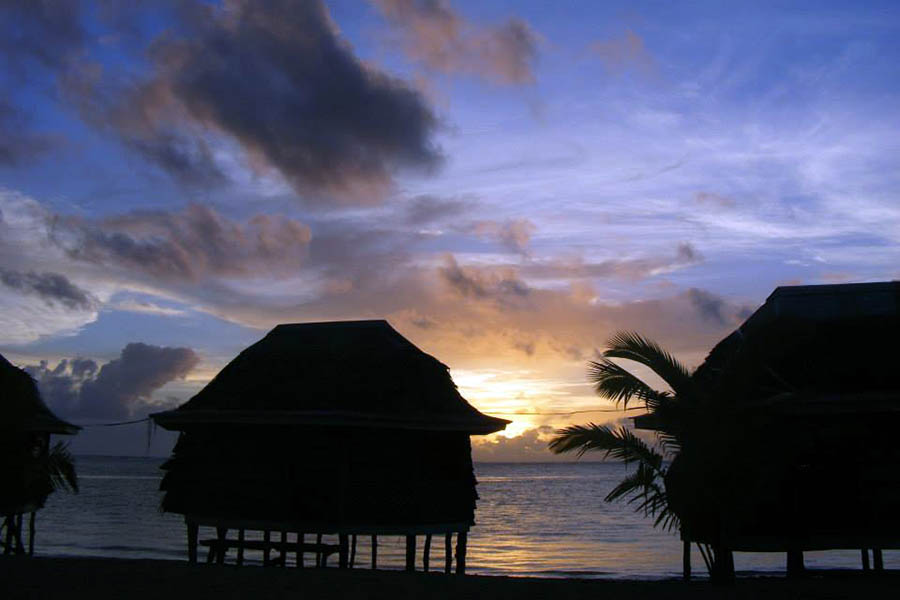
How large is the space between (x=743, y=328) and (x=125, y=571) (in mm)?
12199

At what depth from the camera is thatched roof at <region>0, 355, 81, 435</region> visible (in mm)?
18688

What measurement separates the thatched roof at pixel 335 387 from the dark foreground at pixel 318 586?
3.20 metres

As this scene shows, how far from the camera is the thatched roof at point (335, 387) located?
16.9 m

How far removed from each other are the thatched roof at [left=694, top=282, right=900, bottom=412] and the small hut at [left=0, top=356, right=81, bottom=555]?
1442 cm

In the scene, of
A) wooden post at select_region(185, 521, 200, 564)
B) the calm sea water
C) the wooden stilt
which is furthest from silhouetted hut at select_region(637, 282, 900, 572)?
the calm sea water

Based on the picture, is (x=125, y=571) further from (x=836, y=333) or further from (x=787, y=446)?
(x=836, y=333)

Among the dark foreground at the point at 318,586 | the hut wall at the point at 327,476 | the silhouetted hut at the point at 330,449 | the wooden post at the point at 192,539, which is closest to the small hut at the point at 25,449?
the wooden post at the point at 192,539

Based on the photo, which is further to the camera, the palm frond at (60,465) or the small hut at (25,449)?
the palm frond at (60,465)

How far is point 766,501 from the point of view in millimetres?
15273

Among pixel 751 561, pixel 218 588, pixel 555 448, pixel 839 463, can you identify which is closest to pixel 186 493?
pixel 218 588

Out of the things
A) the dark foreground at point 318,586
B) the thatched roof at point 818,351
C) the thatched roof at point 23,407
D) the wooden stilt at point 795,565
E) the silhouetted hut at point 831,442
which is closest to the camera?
the dark foreground at point 318,586

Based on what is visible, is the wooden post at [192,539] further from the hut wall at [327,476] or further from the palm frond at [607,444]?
the palm frond at [607,444]

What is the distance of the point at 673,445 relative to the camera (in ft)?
45.1

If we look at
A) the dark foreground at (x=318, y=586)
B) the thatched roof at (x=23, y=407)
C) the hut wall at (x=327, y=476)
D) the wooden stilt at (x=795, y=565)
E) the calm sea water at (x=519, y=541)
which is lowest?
the calm sea water at (x=519, y=541)
